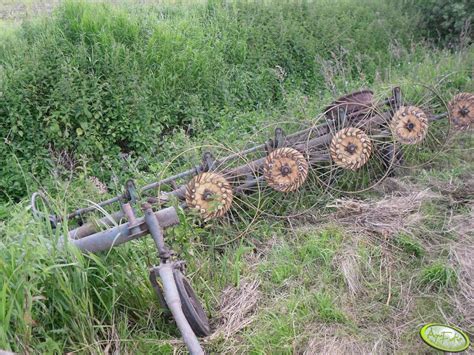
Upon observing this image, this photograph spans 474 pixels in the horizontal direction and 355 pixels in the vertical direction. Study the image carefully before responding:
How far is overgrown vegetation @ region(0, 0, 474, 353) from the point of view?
9.14 feet

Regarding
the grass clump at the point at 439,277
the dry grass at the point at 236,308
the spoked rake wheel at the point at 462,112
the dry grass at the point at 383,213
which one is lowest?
the grass clump at the point at 439,277

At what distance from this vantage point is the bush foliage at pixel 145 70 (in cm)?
505

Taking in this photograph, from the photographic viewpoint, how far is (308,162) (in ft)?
13.7

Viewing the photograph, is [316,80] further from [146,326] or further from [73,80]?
[146,326]

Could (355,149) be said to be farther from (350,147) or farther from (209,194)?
(209,194)

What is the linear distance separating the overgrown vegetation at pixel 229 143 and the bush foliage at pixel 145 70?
0.07 feet

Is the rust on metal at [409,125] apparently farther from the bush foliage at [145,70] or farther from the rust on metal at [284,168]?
the bush foliage at [145,70]

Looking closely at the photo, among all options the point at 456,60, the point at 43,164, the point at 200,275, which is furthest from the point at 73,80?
the point at 456,60

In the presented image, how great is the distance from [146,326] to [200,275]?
0.55 meters

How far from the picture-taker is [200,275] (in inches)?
130

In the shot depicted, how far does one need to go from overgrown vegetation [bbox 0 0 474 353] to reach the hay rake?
176 millimetres

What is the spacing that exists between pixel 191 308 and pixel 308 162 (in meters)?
1.89

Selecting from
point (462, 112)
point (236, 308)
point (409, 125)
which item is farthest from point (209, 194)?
point (462, 112)

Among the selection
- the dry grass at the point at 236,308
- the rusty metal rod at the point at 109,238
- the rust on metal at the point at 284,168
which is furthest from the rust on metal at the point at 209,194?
the rusty metal rod at the point at 109,238
